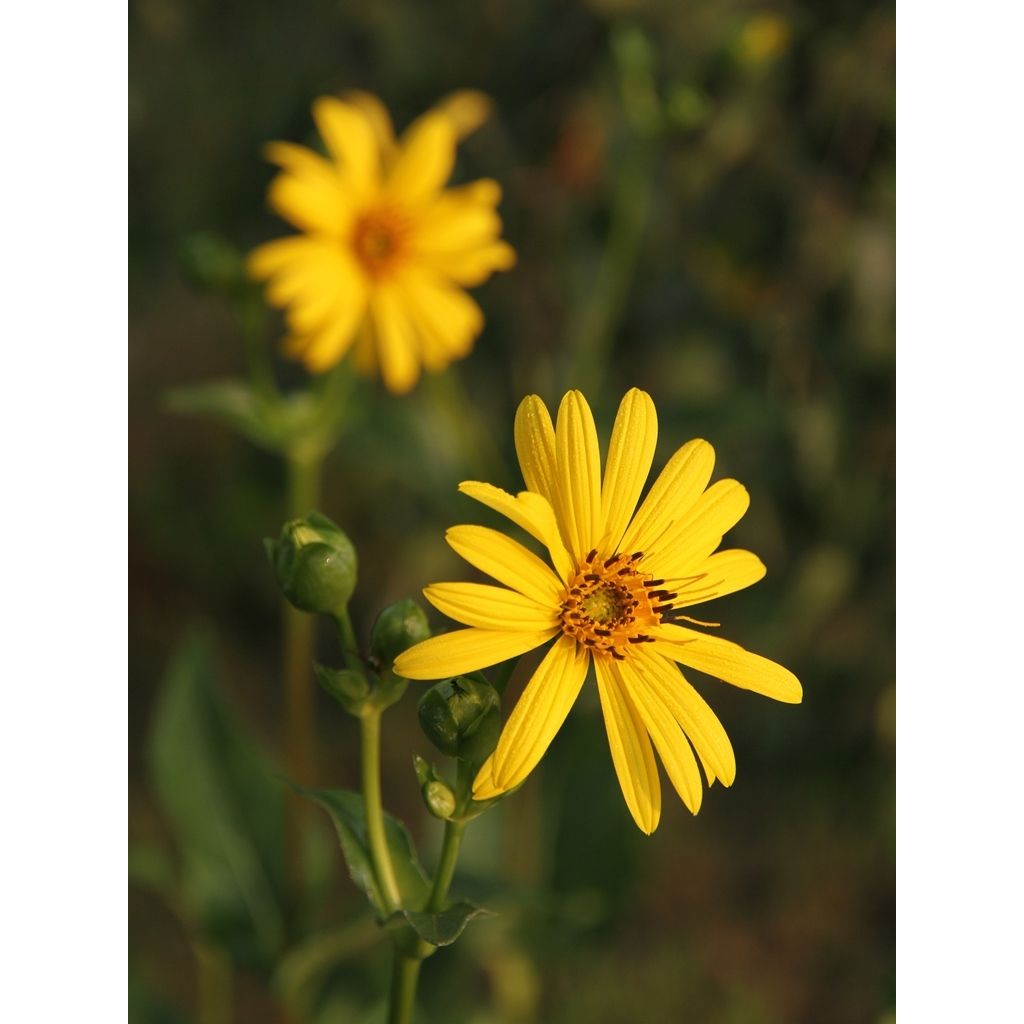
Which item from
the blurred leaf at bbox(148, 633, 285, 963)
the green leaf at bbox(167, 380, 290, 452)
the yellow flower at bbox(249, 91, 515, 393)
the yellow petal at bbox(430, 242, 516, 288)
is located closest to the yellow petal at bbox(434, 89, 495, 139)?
the yellow flower at bbox(249, 91, 515, 393)

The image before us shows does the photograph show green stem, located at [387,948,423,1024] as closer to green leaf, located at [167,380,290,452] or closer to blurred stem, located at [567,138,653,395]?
green leaf, located at [167,380,290,452]

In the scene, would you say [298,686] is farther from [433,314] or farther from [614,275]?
[614,275]

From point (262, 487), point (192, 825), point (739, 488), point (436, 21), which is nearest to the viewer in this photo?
point (739, 488)

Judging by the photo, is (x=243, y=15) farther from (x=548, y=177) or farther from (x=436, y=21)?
(x=548, y=177)

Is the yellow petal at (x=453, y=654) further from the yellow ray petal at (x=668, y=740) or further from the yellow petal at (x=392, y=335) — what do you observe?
the yellow petal at (x=392, y=335)

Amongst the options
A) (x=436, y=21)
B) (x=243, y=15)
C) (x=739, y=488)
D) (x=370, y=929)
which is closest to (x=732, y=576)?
(x=739, y=488)

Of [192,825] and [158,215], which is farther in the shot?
[158,215]
